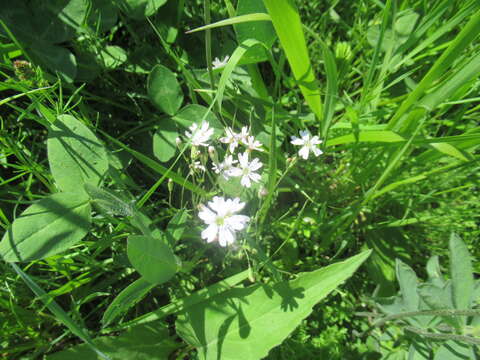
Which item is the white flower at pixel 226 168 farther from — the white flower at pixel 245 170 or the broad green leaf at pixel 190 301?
the broad green leaf at pixel 190 301

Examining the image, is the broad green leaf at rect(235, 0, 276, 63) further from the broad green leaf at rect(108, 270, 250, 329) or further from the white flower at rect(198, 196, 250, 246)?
the broad green leaf at rect(108, 270, 250, 329)

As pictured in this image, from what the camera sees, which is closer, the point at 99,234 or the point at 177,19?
the point at 99,234

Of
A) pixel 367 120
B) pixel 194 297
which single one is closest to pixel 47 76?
pixel 194 297

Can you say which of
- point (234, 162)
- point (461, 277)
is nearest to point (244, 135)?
point (234, 162)

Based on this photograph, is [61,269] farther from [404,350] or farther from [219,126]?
[404,350]

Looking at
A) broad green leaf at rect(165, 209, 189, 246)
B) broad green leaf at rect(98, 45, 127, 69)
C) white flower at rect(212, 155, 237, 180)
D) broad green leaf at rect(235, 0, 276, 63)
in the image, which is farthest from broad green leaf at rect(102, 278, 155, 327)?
broad green leaf at rect(98, 45, 127, 69)

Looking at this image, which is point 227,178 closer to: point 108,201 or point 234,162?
point 234,162
